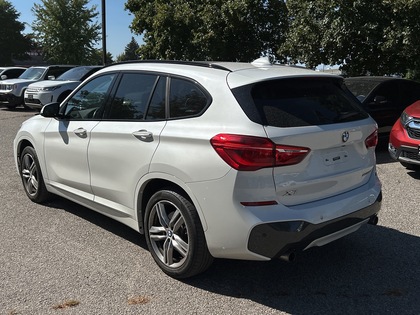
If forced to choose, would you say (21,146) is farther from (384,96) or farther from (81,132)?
(384,96)

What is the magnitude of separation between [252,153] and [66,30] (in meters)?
45.9

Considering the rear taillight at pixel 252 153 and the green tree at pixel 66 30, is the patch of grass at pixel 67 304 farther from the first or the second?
the green tree at pixel 66 30

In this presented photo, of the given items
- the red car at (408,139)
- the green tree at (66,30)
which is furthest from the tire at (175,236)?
the green tree at (66,30)

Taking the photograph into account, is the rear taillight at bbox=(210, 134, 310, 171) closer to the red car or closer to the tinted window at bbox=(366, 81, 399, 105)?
the red car

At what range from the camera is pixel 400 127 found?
666 centimetres

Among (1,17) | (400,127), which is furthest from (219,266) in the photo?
(1,17)

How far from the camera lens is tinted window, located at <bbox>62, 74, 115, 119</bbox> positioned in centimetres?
431

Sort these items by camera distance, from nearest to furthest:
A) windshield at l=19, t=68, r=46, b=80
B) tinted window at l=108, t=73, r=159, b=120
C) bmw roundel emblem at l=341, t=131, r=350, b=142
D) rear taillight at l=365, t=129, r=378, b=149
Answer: bmw roundel emblem at l=341, t=131, r=350, b=142, rear taillight at l=365, t=129, r=378, b=149, tinted window at l=108, t=73, r=159, b=120, windshield at l=19, t=68, r=46, b=80

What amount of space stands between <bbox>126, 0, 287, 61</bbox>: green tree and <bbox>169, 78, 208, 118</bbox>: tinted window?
13.6 meters

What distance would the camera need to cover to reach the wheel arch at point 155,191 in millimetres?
3203

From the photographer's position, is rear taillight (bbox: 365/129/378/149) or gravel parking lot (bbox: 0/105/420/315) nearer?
gravel parking lot (bbox: 0/105/420/315)

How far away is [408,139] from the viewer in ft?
20.8

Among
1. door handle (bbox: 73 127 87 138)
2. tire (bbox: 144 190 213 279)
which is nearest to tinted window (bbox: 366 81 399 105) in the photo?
door handle (bbox: 73 127 87 138)

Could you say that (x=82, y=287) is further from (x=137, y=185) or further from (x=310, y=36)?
(x=310, y=36)
